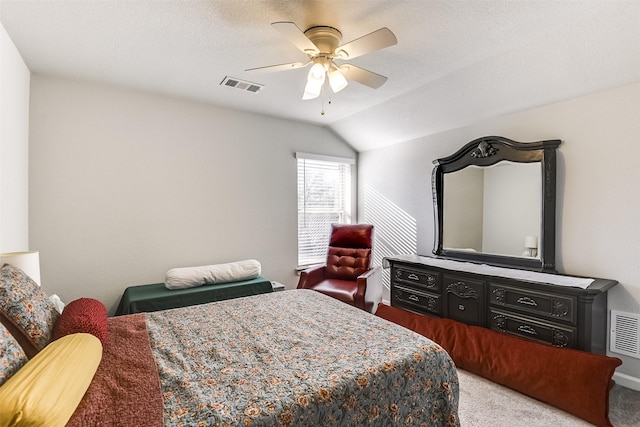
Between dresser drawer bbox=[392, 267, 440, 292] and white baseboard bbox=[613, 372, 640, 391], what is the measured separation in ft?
4.70

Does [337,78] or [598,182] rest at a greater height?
[337,78]

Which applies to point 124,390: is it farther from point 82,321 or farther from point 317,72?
point 317,72

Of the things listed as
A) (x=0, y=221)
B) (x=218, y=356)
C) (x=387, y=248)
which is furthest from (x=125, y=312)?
(x=387, y=248)

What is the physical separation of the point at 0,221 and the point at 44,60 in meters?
1.42

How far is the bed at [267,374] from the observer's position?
1.08 meters

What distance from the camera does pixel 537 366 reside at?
7.18 feet

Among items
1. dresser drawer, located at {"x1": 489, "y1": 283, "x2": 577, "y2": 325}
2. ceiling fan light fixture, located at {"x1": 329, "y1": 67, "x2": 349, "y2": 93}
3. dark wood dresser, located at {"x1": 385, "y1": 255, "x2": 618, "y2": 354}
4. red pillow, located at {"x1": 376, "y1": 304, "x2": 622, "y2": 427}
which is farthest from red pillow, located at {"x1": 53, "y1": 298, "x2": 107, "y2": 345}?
dresser drawer, located at {"x1": 489, "y1": 283, "x2": 577, "y2": 325}

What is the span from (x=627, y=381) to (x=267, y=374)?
2.83 m

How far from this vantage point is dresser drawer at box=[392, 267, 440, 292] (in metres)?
3.17

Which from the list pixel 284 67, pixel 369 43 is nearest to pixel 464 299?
pixel 369 43

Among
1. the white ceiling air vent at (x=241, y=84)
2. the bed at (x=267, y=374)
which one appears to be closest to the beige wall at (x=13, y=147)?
the bed at (x=267, y=374)

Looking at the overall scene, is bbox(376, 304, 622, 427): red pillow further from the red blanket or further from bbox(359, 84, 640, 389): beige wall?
the red blanket

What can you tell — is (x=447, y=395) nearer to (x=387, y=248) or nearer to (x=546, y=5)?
(x=546, y=5)

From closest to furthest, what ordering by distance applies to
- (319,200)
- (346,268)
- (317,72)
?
(317,72)
(346,268)
(319,200)
